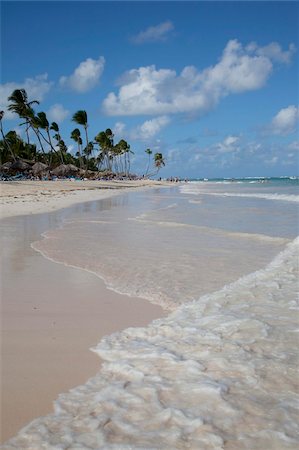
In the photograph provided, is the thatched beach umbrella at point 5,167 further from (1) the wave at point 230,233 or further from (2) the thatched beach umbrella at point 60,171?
(1) the wave at point 230,233

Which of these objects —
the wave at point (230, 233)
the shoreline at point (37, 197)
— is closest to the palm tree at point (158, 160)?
the shoreline at point (37, 197)

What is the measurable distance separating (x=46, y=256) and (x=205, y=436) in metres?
6.09

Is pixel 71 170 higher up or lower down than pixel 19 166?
lower down

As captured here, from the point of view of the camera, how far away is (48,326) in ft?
14.2

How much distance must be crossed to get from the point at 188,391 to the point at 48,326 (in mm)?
1876

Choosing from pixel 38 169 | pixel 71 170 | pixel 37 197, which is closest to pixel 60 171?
pixel 71 170

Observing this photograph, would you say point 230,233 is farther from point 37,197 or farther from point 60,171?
point 60,171

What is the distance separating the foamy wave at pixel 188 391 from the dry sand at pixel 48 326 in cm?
16

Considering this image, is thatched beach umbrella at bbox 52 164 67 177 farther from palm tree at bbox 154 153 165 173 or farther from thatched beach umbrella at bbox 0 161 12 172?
palm tree at bbox 154 153 165 173

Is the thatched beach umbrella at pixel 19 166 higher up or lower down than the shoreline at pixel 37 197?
higher up

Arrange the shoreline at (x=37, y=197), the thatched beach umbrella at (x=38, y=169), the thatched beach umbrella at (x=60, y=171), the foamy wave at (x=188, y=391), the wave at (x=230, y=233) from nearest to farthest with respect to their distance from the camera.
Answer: the foamy wave at (x=188, y=391), the wave at (x=230, y=233), the shoreline at (x=37, y=197), the thatched beach umbrella at (x=38, y=169), the thatched beach umbrella at (x=60, y=171)

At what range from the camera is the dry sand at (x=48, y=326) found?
295 cm

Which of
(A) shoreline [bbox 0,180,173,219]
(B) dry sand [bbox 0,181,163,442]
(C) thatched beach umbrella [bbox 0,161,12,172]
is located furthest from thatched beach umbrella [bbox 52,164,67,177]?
(B) dry sand [bbox 0,181,163,442]

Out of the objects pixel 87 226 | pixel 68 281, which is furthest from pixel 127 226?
pixel 68 281
